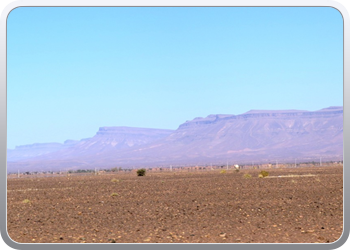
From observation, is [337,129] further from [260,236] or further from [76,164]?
[260,236]

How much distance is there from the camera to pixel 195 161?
17988cm

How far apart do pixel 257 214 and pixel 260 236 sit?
211 inches

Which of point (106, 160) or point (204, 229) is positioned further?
point (106, 160)

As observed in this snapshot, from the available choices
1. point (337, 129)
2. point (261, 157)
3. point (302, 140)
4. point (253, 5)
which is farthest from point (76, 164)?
→ point (253, 5)

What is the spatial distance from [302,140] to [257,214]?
177963 millimetres
